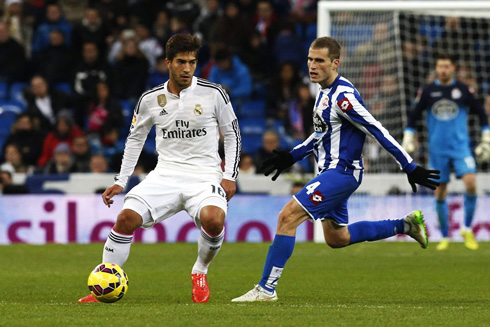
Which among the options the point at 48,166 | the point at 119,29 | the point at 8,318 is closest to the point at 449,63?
the point at 48,166

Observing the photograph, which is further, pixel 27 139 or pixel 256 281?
pixel 27 139

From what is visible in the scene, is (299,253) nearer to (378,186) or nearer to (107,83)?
(378,186)

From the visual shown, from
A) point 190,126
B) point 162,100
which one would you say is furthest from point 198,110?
point 162,100

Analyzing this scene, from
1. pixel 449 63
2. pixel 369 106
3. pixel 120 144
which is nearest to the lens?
pixel 449 63

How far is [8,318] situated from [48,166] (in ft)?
32.5

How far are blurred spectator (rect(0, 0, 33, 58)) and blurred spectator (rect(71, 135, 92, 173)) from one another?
4.26 meters

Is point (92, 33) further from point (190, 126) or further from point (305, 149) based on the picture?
point (190, 126)

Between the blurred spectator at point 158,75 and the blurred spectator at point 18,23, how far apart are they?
2.94 meters

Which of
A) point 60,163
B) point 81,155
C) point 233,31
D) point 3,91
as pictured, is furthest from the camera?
point 3,91

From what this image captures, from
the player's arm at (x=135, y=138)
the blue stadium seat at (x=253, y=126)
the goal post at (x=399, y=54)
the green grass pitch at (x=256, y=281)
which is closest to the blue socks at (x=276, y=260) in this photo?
the green grass pitch at (x=256, y=281)

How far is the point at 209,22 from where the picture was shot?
19625mm

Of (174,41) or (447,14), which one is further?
(447,14)

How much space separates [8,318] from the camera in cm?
646

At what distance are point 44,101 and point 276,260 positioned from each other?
11.7 meters
